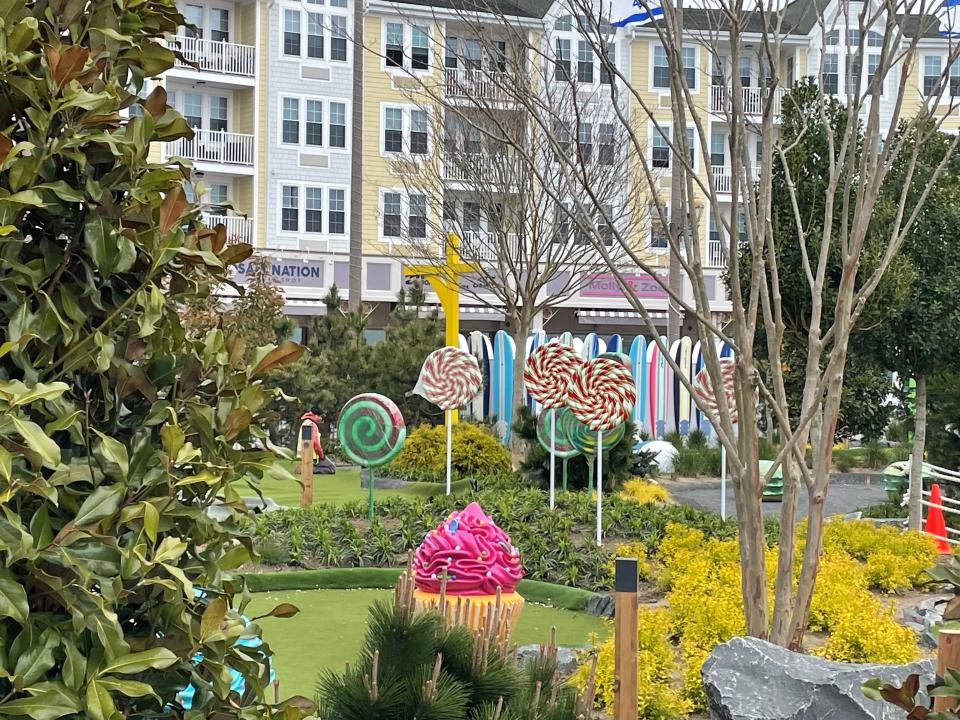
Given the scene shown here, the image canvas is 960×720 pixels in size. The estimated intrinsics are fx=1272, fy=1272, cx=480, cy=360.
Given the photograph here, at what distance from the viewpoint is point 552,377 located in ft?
46.1

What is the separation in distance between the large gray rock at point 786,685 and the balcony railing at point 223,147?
89.9 feet

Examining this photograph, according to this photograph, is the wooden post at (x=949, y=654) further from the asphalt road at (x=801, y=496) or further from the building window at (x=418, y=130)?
the building window at (x=418, y=130)

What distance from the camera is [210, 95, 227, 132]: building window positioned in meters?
32.3

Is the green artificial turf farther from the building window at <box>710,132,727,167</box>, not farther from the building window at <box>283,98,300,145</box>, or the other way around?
the building window at <box>710,132,727,167</box>

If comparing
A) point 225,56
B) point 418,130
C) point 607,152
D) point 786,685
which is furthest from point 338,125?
point 786,685

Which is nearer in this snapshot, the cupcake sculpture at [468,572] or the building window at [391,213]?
the cupcake sculpture at [468,572]

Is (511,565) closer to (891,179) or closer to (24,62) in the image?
(24,62)

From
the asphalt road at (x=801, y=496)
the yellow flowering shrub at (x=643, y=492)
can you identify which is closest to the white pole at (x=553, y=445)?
the yellow flowering shrub at (x=643, y=492)

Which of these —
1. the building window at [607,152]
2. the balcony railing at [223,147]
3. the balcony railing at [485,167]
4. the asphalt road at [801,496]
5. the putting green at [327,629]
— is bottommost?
the putting green at [327,629]

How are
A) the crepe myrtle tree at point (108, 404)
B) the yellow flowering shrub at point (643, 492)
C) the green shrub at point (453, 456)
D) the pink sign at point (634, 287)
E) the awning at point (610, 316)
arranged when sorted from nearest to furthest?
the crepe myrtle tree at point (108, 404)
the yellow flowering shrub at point (643, 492)
the green shrub at point (453, 456)
the pink sign at point (634, 287)
the awning at point (610, 316)

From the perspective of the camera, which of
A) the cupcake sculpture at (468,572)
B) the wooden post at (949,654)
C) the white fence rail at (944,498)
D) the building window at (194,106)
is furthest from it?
the building window at (194,106)

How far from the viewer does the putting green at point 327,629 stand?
25.5ft

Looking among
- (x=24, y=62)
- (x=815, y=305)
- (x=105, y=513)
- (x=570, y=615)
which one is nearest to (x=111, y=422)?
(x=105, y=513)

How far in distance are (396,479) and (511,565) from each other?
989cm
